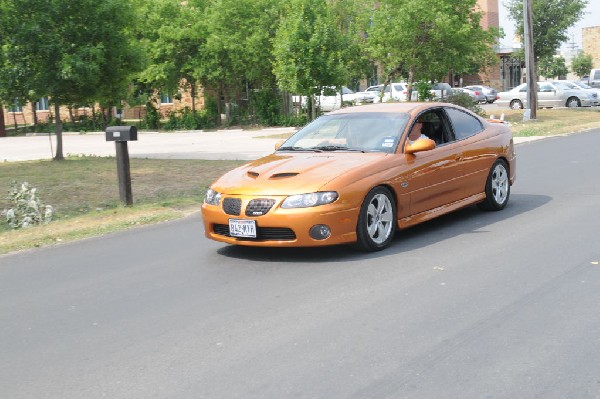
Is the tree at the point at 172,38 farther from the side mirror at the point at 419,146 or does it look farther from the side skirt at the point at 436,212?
the side mirror at the point at 419,146

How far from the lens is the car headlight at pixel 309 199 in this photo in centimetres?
771

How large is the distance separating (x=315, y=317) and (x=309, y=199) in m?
1.99

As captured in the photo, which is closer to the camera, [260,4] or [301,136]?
[301,136]

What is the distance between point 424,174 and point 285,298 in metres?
2.96

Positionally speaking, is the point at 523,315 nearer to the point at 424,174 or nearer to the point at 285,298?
the point at 285,298

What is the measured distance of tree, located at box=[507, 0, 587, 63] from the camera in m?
43.7

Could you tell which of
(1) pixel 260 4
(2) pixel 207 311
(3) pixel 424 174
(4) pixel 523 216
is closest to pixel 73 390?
(2) pixel 207 311

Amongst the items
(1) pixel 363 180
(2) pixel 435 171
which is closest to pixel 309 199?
(1) pixel 363 180

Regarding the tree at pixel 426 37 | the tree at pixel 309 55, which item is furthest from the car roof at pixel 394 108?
the tree at pixel 426 37

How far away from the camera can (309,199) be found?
772 centimetres

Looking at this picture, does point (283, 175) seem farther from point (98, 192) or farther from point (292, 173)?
point (98, 192)

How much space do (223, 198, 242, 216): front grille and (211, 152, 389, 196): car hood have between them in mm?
79

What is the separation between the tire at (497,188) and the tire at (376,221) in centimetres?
215

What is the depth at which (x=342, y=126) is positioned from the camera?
9305 millimetres
